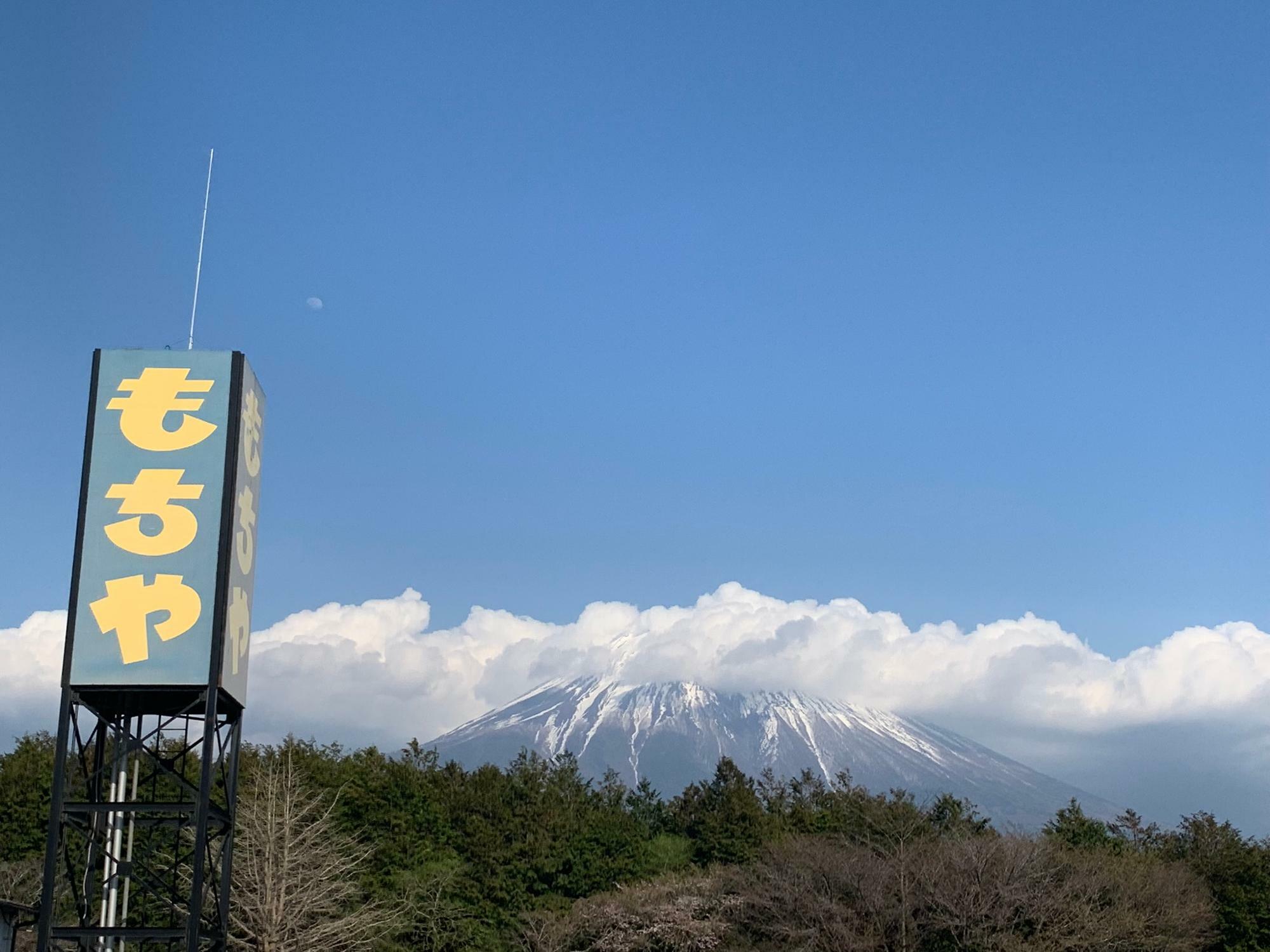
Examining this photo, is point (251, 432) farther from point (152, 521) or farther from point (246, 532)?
point (152, 521)

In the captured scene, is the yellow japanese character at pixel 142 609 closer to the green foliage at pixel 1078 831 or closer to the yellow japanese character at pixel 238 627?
the yellow japanese character at pixel 238 627

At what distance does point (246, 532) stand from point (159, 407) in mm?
2305

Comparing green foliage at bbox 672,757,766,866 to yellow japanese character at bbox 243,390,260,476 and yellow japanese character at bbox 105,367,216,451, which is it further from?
yellow japanese character at bbox 105,367,216,451

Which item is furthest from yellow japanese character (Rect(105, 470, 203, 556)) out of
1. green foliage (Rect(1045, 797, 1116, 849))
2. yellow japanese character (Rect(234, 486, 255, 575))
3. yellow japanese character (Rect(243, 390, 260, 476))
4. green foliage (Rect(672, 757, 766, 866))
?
green foliage (Rect(1045, 797, 1116, 849))

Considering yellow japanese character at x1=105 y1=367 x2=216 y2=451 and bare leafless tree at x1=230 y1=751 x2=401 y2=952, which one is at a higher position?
yellow japanese character at x1=105 y1=367 x2=216 y2=451

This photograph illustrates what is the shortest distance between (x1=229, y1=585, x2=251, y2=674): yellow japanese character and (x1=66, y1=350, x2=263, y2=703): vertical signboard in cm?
4

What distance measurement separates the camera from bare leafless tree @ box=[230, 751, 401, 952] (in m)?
32.5

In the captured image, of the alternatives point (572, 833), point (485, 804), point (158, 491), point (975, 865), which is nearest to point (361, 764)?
point (485, 804)

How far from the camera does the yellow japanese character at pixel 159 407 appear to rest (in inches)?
813

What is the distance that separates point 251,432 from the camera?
71.6 ft

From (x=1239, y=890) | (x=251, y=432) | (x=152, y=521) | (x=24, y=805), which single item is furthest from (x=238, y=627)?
(x=1239, y=890)

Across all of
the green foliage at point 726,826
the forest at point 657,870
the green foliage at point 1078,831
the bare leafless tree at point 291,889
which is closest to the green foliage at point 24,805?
the forest at point 657,870

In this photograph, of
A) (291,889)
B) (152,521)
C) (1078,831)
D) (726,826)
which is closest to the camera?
(152,521)

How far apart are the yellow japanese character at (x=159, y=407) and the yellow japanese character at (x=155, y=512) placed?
50cm
